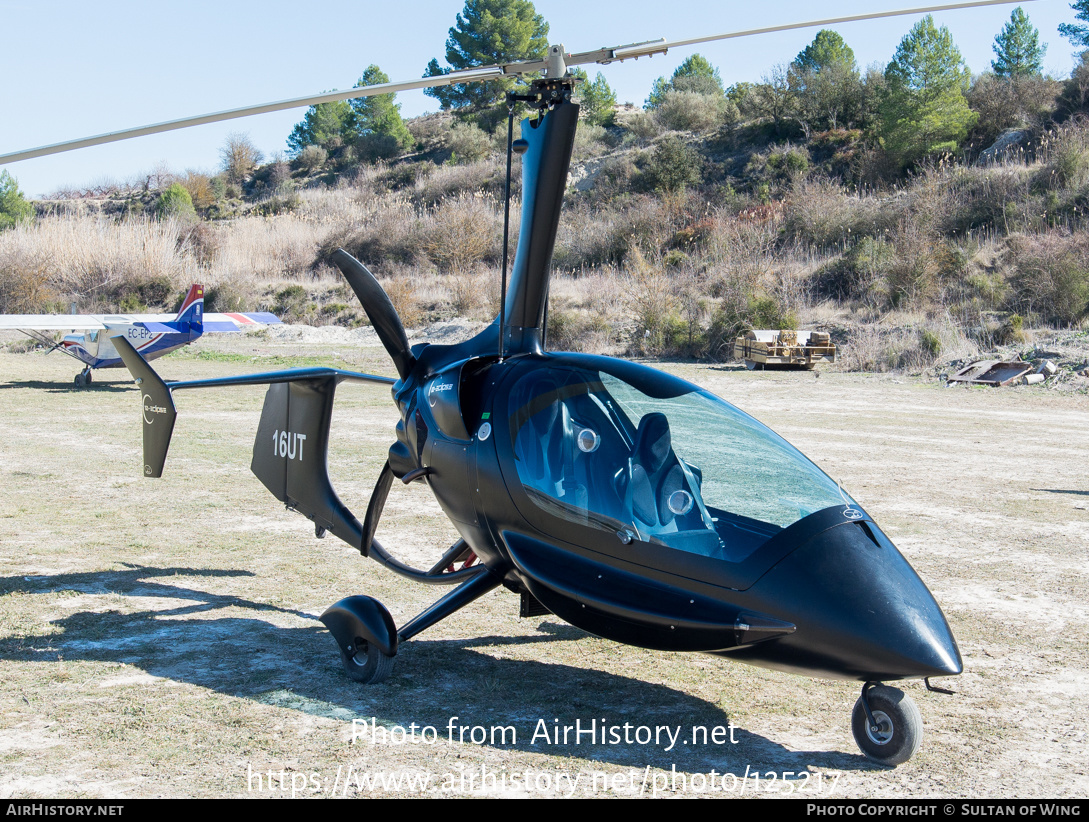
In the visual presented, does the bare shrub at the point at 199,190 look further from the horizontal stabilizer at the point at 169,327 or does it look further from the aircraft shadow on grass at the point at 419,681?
the aircraft shadow on grass at the point at 419,681

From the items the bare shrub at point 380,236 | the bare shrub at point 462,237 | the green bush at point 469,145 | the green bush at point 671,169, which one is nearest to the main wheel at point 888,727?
Answer: the bare shrub at point 462,237

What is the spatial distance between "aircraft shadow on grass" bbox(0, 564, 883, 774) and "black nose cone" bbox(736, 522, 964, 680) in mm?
590

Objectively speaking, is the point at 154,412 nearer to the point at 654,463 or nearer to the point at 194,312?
the point at 654,463

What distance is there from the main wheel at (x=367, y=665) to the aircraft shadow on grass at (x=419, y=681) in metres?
0.05

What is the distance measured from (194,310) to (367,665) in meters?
16.2

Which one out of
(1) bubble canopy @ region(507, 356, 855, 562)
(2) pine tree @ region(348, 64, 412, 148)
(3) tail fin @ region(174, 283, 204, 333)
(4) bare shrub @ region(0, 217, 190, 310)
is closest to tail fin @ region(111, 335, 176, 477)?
(1) bubble canopy @ region(507, 356, 855, 562)

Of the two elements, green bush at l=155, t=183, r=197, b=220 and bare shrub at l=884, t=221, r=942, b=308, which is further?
green bush at l=155, t=183, r=197, b=220

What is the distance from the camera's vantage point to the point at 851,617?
11.0ft

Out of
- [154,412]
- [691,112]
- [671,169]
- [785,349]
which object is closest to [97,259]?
[671,169]

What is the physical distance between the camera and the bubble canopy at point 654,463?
3.69 m

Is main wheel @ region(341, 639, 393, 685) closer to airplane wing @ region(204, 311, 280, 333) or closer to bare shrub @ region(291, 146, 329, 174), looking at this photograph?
airplane wing @ region(204, 311, 280, 333)

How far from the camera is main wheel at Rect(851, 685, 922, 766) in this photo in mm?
3541

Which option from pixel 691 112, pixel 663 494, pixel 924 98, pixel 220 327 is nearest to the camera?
pixel 663 494

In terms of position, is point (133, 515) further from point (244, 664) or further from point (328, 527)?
point (244, 664)
